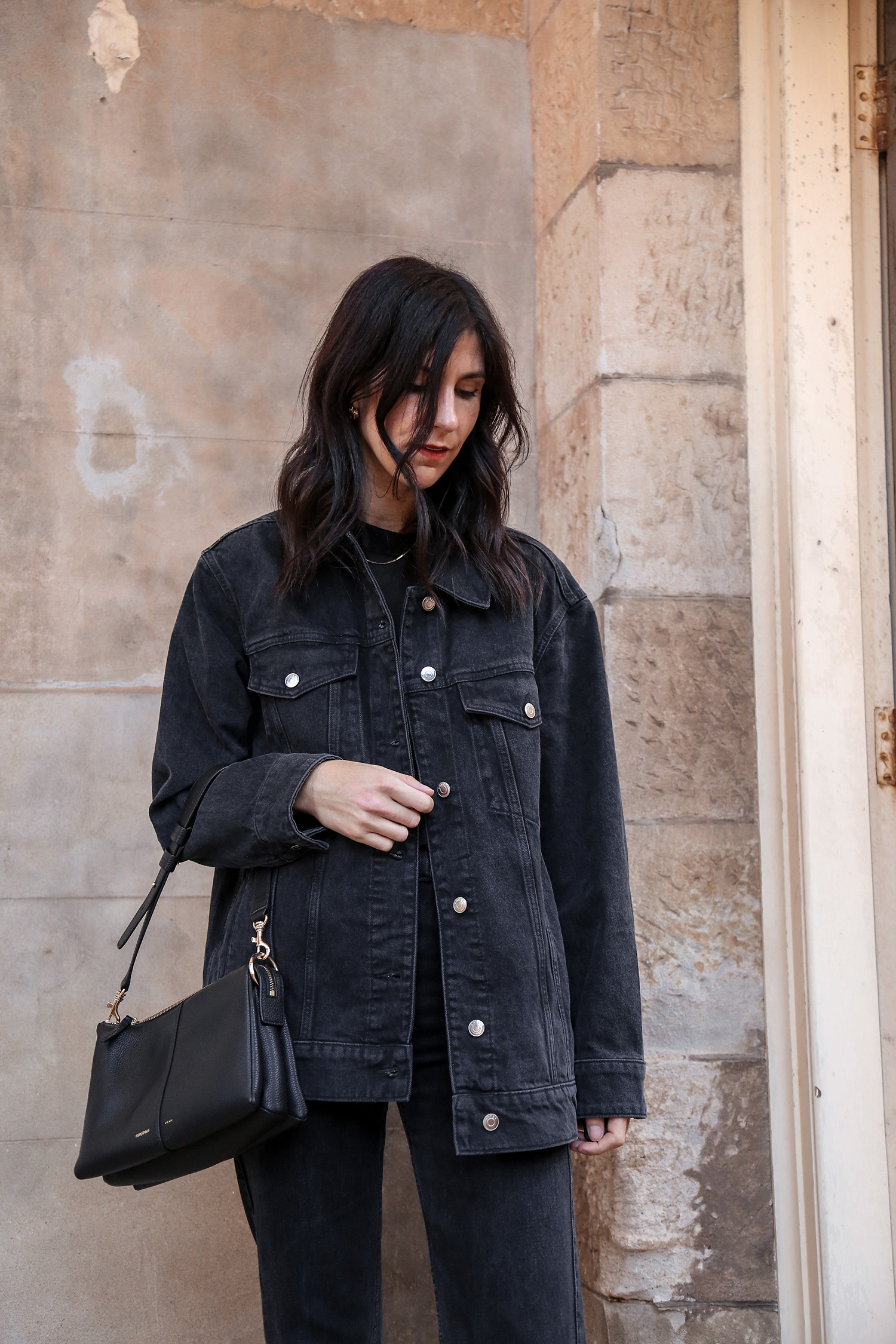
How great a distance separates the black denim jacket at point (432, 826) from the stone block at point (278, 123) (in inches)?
55.1

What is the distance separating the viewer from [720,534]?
2.52 metres

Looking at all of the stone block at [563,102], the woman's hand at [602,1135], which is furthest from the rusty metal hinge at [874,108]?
the woman's hand at [602,1135]

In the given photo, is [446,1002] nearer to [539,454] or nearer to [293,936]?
[293,936]

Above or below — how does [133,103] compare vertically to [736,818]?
above

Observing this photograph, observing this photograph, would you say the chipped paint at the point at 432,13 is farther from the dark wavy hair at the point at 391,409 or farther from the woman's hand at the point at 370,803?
the woman's hand at the point at 370,803

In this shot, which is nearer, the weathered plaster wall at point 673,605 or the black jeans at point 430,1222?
the black jeans at point 430,1222

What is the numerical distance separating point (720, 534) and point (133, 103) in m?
1.69

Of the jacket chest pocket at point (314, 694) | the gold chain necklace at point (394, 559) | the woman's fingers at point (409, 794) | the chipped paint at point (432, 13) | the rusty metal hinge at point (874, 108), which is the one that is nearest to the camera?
the woman's fingers at point (409, 794)

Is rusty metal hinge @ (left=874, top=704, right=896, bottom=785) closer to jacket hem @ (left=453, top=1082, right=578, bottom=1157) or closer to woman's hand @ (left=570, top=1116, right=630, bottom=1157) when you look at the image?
woman's hand @ (left=570, top=1116, right=630, bottom=1157)

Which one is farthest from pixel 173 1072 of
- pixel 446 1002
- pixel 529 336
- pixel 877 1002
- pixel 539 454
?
pixel 529 336

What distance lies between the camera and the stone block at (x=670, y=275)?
255 cm

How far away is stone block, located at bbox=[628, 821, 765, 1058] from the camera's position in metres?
2.39

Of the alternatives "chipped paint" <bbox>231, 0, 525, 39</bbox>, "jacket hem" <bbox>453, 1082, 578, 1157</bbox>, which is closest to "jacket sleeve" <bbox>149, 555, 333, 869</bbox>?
"jacket hem" <bbox>453, 1082, 578, 1157</bbox>

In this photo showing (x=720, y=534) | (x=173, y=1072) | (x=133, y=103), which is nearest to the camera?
(x=173, y=1072)
